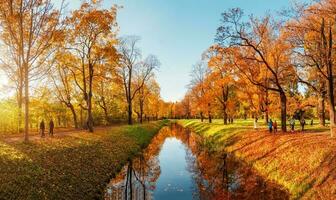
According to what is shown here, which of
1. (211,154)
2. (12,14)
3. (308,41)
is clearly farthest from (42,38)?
(308,41)

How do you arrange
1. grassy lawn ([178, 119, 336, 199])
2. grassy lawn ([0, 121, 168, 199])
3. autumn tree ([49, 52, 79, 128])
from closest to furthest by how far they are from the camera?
grassy lawn ([0, 121, 168, 199]) < grassy lawn ([178, 119, 336, 199]) < autumn tree ([49, 52, 79, 128])

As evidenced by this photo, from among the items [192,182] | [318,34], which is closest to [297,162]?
[192,182]

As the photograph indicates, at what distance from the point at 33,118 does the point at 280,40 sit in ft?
184

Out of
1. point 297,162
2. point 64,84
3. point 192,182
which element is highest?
point 64,84

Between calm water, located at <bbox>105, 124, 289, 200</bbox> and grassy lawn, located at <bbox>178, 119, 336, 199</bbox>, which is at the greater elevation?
grassy lawn, located at <bbox>178, 119, 336, 199</bbox>

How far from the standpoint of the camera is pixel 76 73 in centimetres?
4600

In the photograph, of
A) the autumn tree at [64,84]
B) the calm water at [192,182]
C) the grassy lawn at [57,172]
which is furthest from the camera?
the autumn tree at [64,84]

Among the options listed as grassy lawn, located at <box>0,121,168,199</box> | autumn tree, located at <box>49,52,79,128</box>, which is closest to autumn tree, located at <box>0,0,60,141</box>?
grassy lawn, located at <box>0,121,168,199</box>

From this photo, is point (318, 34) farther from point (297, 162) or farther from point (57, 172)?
point (57, 172)

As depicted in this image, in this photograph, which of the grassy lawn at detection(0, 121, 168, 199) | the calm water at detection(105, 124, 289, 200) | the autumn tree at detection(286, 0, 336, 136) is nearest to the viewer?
the grassy lawn at detection(0, 121, 168, 199)

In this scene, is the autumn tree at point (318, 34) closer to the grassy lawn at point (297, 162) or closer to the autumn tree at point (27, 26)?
the grassy lawn at point (297, 162)

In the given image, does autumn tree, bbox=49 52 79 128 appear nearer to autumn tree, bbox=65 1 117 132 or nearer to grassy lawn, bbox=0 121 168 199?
autumn tree, bbox=65 1 117 132

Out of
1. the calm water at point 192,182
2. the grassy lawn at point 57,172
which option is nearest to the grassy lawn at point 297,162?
the calm water at point 192,182

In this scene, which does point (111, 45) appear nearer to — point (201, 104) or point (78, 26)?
point (78, 26)
